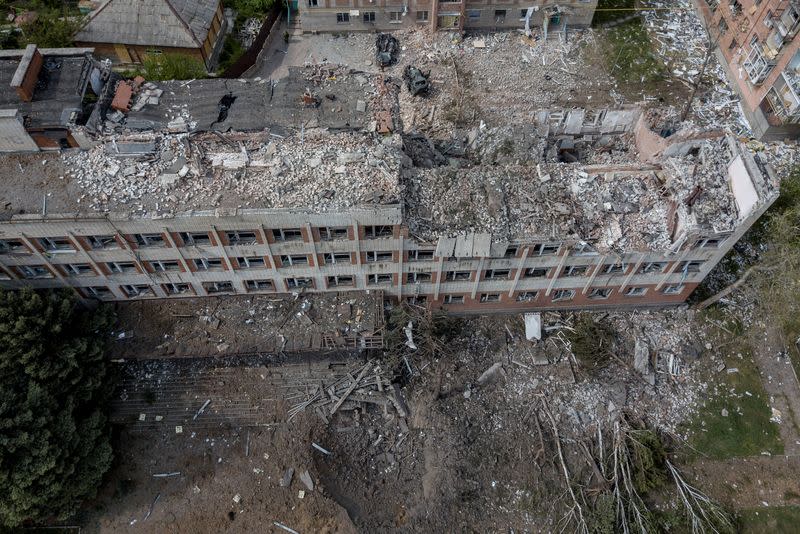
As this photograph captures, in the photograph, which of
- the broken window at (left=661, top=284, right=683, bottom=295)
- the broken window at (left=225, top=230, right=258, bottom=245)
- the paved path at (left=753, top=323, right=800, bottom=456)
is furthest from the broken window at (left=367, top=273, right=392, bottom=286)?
the paved path at (left=753, top=323, right=800, bottom=456)

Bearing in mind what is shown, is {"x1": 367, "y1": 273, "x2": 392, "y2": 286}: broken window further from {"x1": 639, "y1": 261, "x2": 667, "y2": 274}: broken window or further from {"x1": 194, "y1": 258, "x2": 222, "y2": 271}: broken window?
{"x1": 639, "y1": 261, "x2": 667, "y2": 274}: broken window

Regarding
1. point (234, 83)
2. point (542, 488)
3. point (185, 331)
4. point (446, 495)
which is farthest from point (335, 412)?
point (234, 83)

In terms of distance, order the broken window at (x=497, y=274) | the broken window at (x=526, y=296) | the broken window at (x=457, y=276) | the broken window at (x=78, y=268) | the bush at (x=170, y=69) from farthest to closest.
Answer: the bush at (x=170, y=69) < the broken window at (x=526, y=296) < the broken window at (x=457, y=276) < the broken window at (x=497, y=274) < the broken window at (x=78, y=268)

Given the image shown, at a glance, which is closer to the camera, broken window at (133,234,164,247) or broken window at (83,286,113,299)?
broken window at (133,234,164,247)

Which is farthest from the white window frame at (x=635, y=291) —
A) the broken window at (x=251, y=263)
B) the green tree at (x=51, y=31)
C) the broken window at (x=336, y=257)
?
the green tree at (x=51, y=31)

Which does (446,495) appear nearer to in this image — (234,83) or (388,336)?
(388,336)

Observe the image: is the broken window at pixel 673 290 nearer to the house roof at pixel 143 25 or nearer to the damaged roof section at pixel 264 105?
the damaged roof section at pixel 264 105
